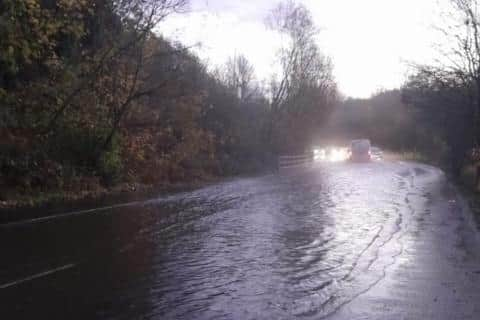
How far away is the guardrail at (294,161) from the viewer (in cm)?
4567

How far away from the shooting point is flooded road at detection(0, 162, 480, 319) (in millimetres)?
7254

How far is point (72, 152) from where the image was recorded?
22.9m

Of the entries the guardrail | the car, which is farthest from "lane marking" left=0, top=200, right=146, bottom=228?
the car

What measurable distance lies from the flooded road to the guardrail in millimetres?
27656

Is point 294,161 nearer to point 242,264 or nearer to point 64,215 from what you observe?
point 64,215

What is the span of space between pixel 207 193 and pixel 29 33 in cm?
888

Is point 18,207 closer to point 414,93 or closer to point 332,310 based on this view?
point 332,310

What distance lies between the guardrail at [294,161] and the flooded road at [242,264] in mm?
27656

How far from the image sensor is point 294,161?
49.1 m

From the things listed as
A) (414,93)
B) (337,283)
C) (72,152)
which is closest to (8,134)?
(72,152)

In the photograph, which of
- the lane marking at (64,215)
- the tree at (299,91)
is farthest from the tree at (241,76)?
the lane marking at (64,215)

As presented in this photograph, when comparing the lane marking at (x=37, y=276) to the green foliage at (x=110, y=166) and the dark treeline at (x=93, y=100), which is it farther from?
the green foliage at (x=110, y=166)

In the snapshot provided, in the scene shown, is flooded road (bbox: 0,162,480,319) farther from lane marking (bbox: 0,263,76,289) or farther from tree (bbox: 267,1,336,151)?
tree (bbox: 267,1,336,151)

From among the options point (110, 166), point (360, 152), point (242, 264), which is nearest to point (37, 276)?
point (242, 264)
